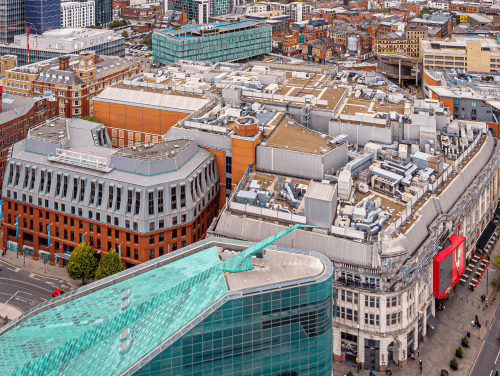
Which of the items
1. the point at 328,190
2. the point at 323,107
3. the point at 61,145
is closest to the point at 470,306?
the point at 328,190

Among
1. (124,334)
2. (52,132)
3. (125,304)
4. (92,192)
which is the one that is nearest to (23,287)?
(92,192)

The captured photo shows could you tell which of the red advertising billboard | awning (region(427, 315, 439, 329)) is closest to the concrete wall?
the red advertising billboard

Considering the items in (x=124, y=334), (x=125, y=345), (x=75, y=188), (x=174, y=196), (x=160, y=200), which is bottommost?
(x=125, y=345)

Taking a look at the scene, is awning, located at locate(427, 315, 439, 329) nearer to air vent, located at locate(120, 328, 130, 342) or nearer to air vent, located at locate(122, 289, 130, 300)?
air vent, located at locate(122, 289, 130, 300)

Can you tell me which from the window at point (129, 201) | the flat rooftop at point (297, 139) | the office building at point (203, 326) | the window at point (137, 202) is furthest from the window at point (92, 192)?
the office building at point (203, 326)

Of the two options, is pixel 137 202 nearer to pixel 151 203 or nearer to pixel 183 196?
pixel 151 203

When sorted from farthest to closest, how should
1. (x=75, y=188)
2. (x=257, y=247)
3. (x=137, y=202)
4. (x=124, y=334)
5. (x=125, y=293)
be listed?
(x=75, y=188)
(x=137, y=202)
(x=125, y=293)
(x=257, y=247)
(x=124, y=334)
